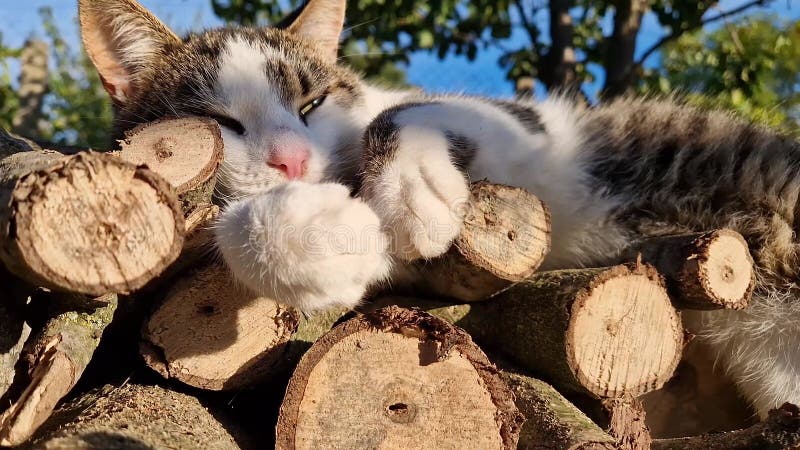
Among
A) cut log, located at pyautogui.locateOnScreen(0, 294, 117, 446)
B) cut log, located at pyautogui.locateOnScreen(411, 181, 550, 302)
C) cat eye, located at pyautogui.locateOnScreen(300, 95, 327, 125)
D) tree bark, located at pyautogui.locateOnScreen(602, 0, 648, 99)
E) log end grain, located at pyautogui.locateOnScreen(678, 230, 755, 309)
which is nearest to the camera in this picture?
cut log, located at pyautogui.locateOnScreen(0, 294, 117, 446)

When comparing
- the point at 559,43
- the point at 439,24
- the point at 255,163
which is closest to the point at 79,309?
the point at 255,163

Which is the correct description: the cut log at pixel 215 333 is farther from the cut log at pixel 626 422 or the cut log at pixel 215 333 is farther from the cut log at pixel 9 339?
the cut log at pixel 626 422

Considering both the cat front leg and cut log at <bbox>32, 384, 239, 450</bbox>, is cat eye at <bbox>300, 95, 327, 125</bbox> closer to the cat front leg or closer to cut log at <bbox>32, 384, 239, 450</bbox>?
the cat front leg

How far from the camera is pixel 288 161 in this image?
162 cm

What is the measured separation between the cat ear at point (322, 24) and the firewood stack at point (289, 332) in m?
1.00

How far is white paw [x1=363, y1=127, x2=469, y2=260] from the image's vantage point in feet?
4.54

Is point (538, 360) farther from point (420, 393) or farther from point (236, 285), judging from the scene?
point (236, 285)

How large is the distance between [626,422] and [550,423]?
28 centimetres

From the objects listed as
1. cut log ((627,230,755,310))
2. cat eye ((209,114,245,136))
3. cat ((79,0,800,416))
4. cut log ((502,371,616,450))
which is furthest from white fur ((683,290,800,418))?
cat eye ((209,114,245,136))

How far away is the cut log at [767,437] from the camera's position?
1.34 meters

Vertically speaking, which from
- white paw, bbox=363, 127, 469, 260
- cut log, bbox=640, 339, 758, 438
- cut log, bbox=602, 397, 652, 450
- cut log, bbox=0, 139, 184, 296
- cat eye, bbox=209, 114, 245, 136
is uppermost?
cut log, bbox=0, 139, 184, 296

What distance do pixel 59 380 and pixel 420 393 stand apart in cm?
62

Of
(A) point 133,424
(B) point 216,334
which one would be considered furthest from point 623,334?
(A) point 133,424

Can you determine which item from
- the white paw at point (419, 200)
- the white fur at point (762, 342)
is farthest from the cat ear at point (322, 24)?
the white fur at point (762, 342)
